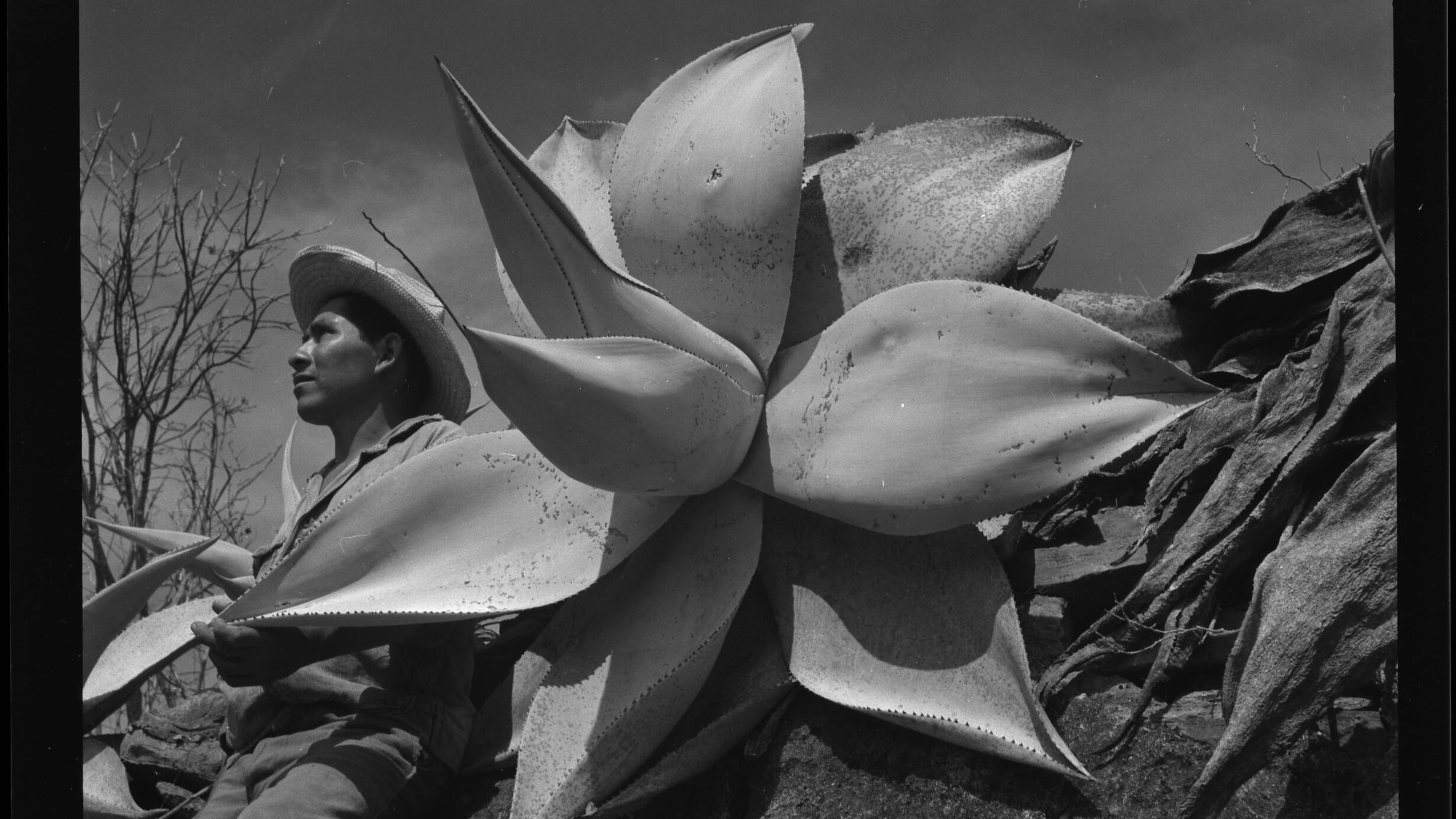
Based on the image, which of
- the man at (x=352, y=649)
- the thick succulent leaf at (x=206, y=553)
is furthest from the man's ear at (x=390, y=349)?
the thick succulent leaf at (x=206, y=553)

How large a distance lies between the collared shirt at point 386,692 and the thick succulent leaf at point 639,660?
8.1 inches

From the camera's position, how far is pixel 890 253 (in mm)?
1748

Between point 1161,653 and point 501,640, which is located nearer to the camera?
point 1161,653

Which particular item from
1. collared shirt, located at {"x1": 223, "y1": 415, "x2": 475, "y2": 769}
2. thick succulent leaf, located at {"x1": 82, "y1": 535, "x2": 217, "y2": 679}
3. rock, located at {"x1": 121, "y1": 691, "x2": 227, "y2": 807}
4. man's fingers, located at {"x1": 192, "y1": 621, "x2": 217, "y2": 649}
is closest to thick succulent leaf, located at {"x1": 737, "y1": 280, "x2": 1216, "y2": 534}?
collared shirt, located at {"x1": 223, "y1": 415, "x2": 475, "y2": 769}

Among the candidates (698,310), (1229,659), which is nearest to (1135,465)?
(1229,659)

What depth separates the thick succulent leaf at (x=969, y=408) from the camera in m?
1.49

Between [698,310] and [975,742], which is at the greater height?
[698,310]

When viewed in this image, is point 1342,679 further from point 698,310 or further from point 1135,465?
point 698,310

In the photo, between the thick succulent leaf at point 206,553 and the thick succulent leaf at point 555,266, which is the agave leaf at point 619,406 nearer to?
the thick succulent leaf at point 555,266

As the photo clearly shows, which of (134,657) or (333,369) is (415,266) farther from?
(134,657)

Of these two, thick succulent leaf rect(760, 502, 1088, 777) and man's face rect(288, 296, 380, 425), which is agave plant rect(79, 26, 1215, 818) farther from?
man's face rect(288, 296, 380, 425)

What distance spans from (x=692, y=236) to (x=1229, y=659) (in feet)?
2.50

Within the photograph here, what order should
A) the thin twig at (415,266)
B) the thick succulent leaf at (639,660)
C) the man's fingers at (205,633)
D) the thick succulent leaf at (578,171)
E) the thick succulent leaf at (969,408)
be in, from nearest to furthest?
the thin twig at (415,266) < the thick succulent leaf at (969,408) < the thick succulent leaf at (639,660) < the man's fingers at (205,633) < the thick succulent leaf at (578,171)

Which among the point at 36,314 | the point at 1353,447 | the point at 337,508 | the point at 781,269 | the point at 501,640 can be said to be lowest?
the point at 501,640
